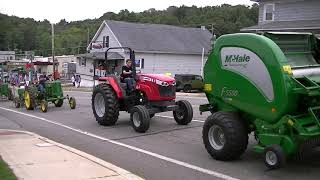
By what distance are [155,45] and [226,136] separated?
1707 inches

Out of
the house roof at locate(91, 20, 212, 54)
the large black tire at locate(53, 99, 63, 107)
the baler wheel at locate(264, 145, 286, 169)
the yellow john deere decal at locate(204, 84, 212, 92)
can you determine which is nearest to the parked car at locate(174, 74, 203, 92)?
the house roof at locate(91, 20, 212, 54)

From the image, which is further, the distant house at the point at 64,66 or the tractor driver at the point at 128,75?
the distant house at the point at 64,66

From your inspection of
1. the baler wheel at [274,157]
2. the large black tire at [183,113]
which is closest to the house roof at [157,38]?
the large black tire at [183,113]

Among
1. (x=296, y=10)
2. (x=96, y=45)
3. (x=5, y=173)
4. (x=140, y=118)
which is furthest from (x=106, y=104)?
(x=96, y=45)

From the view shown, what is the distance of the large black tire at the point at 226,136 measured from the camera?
916cm

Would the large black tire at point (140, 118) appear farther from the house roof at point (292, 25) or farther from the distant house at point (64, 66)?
the distant house at point (64, 66)

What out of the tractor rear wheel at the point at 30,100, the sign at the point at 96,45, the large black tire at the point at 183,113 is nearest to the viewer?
the large black tire at the point at 183,113

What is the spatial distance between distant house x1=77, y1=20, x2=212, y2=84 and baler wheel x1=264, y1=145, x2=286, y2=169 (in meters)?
40.6

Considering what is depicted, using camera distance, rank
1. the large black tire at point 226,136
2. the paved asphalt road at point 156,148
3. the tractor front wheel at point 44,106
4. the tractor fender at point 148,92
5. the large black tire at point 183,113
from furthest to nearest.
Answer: the tractor front wheel at point 44,106 < the large black tire at point 183,113 < the tractor fender at point 148,92 < the large black tire at point 226,136 < the paved asphalt road at point 156,148

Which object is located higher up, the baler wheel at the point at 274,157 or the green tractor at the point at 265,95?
the green tractor at the point at 265,95

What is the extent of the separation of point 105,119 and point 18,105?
34.0ft

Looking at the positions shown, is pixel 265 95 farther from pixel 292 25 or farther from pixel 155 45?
pixel 155 45

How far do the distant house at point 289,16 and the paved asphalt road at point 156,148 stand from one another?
14972 millimetres

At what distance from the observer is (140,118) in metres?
13.2
